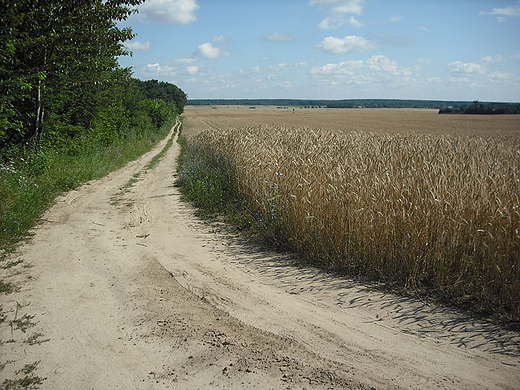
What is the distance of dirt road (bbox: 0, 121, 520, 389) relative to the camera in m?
3.33

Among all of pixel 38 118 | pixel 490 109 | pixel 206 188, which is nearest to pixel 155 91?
pixel 490 109

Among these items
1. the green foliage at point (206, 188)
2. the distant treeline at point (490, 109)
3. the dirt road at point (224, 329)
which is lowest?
the dirt road at point (224, 329)

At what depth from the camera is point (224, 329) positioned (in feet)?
13.5

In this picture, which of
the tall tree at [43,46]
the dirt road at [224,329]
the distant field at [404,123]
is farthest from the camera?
the distant field at [404,123]

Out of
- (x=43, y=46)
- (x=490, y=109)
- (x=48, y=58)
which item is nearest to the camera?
(x=43, y=46)

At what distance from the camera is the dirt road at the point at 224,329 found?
10.9 feet

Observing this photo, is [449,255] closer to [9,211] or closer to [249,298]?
[249,298]

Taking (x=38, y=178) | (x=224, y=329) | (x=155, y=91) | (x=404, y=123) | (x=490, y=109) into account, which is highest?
(x=155, y=91)

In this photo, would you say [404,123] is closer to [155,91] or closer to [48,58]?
[48,58]

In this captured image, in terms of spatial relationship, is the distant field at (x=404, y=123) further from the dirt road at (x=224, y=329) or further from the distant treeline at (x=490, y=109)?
the dirt road at (x=224, y=329)

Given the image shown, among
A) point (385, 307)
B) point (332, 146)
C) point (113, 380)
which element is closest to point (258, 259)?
point (385, 307)

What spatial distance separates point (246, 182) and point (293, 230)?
2.90 metres

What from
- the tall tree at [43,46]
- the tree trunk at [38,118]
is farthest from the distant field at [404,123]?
the tree trunk at [38,118]

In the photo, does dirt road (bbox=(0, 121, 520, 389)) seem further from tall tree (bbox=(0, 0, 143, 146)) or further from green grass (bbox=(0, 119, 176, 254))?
tall tree (bbox=(0, 0, 143, 146))
